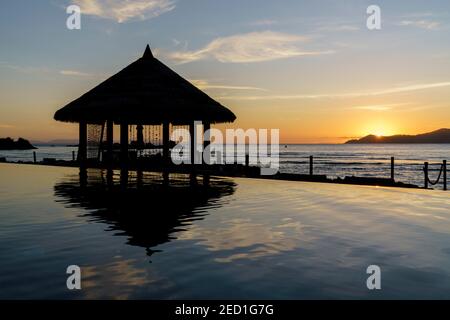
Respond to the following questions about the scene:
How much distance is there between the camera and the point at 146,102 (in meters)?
18.8

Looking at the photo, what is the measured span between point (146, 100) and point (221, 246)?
13.1m

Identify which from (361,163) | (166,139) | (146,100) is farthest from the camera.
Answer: (361,163)

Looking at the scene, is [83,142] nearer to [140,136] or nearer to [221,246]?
[140,136]

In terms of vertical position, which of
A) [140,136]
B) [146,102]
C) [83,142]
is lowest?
[83,142]

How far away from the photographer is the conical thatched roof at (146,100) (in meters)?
18.9

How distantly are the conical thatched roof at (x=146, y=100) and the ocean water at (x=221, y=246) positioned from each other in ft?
22.3

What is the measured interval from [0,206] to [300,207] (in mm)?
7297

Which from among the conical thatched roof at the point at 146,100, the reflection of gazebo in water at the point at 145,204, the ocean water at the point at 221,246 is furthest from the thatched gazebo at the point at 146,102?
the ocean water at the point at 221,246

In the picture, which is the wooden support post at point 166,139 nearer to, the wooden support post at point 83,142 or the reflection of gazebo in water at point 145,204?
the reflection of gazebo in water at point 145,204

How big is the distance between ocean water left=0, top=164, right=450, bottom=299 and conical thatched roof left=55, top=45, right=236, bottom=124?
6800 mm

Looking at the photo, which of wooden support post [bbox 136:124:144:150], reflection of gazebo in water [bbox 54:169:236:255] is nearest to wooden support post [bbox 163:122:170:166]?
reflection of gazebo in water [bbox 54:169:236:255]

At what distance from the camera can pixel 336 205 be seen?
11.5m

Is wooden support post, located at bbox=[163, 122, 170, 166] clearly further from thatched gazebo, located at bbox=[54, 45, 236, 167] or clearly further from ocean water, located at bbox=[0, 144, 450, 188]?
ocean water, located at bbox=[0, 144, 450, 188]

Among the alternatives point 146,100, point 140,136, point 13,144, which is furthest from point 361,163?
point 13,144
